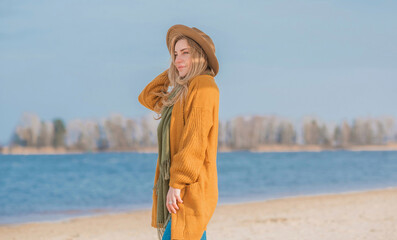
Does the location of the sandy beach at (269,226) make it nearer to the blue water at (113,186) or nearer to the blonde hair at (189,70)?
the blue water at (113,186)

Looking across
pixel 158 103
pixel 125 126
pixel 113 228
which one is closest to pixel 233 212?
pixel 113 228

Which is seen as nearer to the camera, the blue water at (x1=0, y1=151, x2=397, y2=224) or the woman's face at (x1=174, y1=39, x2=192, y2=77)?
the woman's face at (x1=174, y1=39, x2=192, y2=77)

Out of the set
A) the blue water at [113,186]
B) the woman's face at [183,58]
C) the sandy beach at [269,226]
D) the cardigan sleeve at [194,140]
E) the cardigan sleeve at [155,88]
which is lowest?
the blue water at [113,186]

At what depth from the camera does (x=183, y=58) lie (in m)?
2.20

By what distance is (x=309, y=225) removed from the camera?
629cm

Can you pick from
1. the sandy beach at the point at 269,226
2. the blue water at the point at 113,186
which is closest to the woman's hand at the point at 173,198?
the sandy beach at the point at 269,226

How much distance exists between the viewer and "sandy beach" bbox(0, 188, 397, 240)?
5652 millimetres

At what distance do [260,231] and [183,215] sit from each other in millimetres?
4140

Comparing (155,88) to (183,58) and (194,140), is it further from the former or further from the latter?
(194,140)

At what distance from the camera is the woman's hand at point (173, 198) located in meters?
2.04

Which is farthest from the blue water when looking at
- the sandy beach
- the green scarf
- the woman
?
the woman

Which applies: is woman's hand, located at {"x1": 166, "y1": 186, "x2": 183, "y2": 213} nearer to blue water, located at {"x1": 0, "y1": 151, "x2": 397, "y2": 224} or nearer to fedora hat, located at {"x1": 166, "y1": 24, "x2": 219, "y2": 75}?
fedora hat, located at {"x1": 166, "y1": 24, "x2": 219, "y2": 75}

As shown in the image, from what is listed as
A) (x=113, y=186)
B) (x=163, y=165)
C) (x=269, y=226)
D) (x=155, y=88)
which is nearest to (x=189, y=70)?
(x=155, y=88)

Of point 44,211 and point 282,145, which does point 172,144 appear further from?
point 282,145
